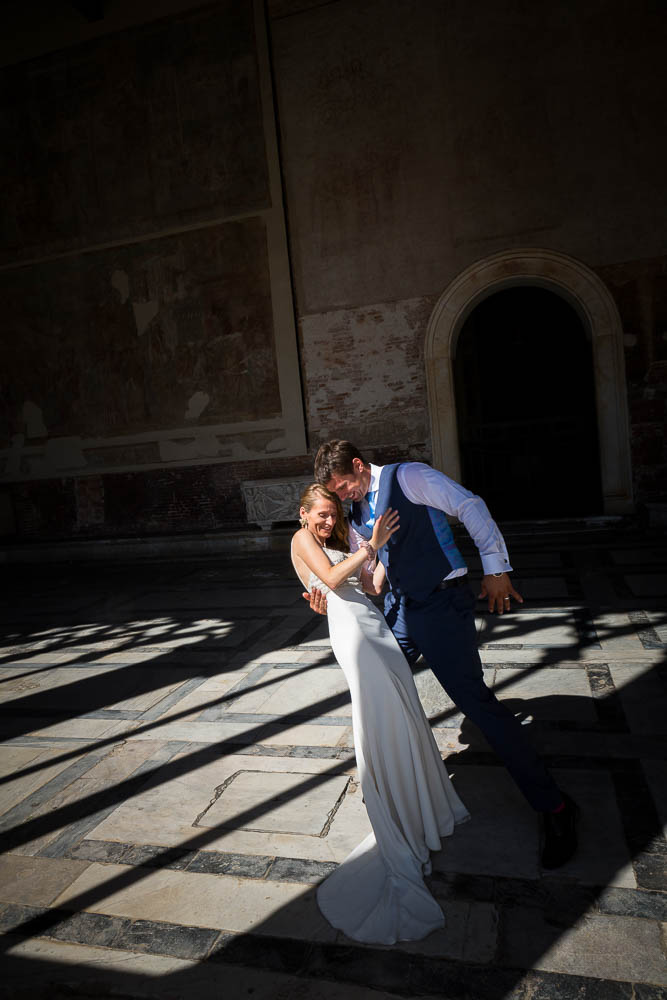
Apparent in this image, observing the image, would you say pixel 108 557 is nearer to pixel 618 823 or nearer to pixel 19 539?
pixel 19 539

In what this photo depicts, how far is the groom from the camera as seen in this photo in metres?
2.68

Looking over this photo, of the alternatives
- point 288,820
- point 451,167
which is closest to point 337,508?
point 288,820

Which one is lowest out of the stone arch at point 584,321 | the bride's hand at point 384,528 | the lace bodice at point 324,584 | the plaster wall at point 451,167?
the lace bodice at point 324,584

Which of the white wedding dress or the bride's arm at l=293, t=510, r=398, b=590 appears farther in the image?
the bride's arm at l=293, t=510, r=398, b=590

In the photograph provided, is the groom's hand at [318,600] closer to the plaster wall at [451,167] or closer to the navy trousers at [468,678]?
the navy trousers at [468,678]

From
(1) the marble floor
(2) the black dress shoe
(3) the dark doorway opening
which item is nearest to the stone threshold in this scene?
(1) the marble floor

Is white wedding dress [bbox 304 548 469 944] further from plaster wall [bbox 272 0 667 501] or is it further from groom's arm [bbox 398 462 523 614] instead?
plaster wall [bbox 272 0 667 501]

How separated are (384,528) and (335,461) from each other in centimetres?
40

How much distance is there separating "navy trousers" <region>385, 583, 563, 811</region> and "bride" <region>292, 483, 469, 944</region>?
15 cm

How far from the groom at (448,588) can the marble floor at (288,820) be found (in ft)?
0.92

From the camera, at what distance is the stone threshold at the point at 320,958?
2045 millimetres

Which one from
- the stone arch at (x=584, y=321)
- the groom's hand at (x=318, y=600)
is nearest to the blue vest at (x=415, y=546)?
the groom's hand at (x=318, y=600)

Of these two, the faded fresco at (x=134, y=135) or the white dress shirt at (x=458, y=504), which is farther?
the faded fresco at (x=134, y=135)

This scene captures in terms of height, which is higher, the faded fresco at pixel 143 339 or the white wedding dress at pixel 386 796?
the faded fresco at pixel 143 339
